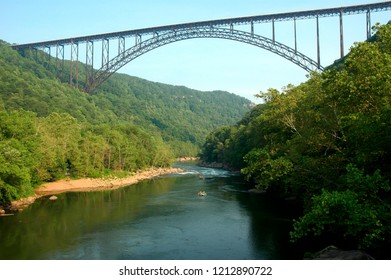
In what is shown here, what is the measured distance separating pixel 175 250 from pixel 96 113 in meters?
57.8

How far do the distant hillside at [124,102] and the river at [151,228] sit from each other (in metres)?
32.1

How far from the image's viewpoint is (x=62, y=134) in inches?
1405

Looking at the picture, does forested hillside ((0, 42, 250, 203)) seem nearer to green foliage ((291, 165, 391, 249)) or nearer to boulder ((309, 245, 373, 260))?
boulder ((309, 245, 373, 260))

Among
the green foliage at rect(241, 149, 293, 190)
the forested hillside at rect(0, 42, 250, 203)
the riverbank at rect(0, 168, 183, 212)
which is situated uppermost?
the forested hillside at rect(0, 42, 250, 203)

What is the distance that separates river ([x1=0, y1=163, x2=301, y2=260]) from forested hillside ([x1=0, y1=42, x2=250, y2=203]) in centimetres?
365

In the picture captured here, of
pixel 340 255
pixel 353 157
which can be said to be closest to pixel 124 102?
pixel 353 157

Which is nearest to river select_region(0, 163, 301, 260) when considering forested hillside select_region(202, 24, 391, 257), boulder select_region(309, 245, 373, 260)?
boulder select_region(309, 245, 373, 260)

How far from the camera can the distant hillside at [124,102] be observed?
190ft

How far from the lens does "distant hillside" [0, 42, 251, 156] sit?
58062mm

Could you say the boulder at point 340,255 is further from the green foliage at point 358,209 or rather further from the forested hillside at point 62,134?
the forested hillside at point 62,134

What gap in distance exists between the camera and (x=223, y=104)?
192875mm

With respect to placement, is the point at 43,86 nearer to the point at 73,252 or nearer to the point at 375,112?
the point at 73,252

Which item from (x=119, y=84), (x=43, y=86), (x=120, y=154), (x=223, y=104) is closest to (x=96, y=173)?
(x=120, y=154)

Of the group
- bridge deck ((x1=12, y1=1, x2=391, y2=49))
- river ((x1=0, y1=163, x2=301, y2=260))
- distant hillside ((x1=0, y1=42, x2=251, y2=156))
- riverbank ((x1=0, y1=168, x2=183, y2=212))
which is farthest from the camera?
distant hillside ((x1=0, y1=42, x2=251, y2=156))
